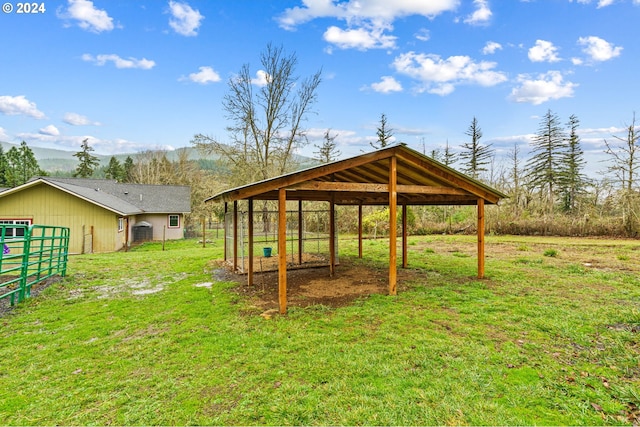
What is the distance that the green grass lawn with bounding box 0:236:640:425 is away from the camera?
2.66 m

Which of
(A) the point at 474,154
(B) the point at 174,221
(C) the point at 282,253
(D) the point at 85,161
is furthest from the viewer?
(D) the point at 85,161

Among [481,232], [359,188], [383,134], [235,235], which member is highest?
[383,134]

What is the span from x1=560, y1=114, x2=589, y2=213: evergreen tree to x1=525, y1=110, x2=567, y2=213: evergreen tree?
1.09 feet

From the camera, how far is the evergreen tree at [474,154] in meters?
26.3

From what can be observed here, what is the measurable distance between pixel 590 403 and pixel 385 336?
220cm

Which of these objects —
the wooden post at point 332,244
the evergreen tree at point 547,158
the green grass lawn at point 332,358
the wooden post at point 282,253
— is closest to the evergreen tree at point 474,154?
the evergreen tree at point 547,158

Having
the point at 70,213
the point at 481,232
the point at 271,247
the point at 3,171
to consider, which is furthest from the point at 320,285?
the point at 3,171

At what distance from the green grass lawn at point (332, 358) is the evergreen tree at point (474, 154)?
21.5 meters

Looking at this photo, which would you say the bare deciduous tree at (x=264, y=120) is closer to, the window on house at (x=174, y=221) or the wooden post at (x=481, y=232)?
the window on house at (x=174, y=221)

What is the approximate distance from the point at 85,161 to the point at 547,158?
5385 cm

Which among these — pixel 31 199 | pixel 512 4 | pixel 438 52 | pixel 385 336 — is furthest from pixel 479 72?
pixel 31 199

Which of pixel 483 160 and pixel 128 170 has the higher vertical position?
pixel 128 170

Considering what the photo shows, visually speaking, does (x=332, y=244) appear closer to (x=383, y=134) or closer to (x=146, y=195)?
(x=146, y=195)

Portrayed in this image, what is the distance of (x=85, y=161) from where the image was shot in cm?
4031
